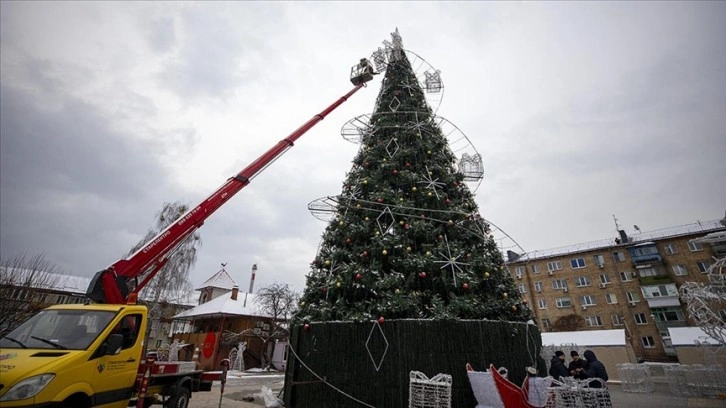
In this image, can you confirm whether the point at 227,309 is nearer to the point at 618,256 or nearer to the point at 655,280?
the point at 618,256

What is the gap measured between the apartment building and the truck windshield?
1190 inches

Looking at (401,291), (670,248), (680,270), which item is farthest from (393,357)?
(670,248)

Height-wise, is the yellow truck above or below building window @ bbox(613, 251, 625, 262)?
below

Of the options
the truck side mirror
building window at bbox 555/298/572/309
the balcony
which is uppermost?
the balcony

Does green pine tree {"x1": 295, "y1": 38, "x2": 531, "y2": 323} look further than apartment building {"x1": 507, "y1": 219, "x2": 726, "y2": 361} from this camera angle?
No

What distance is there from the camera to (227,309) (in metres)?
28.0

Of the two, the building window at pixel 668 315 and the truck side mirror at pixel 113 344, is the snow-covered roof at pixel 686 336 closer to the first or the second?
the building window at pixel 668 315

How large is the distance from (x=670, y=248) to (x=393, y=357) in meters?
39.5

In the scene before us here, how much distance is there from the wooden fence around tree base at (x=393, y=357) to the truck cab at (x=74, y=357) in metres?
3.61

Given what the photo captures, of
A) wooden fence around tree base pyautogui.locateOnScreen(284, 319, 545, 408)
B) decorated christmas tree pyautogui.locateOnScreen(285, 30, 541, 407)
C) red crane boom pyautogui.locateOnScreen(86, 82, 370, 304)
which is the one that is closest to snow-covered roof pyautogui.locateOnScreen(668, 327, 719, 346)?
decorated christmas tree pyautogui.locateOnScreen(285, 30, 541, 407)

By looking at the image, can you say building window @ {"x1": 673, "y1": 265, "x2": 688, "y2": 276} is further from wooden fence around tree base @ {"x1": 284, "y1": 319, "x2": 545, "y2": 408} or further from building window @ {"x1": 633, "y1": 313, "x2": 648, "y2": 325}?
wooden fence around tree base @ {"x1": 284, "y1": 319, "x2": 545, "y2": 408}

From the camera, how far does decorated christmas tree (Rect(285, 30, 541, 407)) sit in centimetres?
687

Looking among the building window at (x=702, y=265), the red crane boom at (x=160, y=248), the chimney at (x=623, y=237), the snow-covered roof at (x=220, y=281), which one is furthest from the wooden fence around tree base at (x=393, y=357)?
the chimney at (x=623, y=237)

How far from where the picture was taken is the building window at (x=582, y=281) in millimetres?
33812
